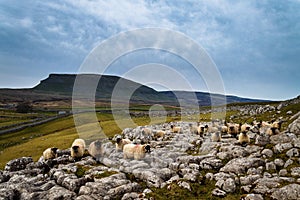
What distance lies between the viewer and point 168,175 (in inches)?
776

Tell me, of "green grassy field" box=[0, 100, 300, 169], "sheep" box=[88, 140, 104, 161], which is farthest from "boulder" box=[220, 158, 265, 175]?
"green grassy field" box=[0, 100, 300, 169]

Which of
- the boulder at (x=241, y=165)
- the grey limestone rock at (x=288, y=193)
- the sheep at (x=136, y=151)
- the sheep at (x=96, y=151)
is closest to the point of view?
the grey limestone rock at (x=288, y=193)

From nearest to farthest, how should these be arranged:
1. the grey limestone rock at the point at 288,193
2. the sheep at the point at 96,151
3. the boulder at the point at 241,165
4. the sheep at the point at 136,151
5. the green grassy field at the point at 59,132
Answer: the grey limestone rock at the point at 288,193 < the boulder at the point at 241,165 < the sheep at the point at 136,151 < the sheep at the point at 96,151 < the green grassy field at the point at 59,132

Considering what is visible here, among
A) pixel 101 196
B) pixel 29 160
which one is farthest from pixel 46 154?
pixel 101 196

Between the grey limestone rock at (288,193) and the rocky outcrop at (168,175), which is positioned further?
the rocky outcrop at (168,175)

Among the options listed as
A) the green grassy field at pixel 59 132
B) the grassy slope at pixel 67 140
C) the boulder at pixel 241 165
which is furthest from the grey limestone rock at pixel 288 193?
the green grassy field at pixel 59 132

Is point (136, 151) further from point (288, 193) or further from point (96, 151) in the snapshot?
point (288, 193)

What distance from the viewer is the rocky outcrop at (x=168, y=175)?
55.2 ft

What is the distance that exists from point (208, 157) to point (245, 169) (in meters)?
3.86

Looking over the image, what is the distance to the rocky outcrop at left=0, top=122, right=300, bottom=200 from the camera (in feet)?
55.2

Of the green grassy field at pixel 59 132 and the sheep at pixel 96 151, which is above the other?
the sheep at pixel 96 151

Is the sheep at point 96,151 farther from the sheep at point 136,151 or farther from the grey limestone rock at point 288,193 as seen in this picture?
the grey limestone rock at point 288,193

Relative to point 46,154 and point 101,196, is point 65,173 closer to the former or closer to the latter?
point 101,196

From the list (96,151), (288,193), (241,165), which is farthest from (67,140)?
(288,193)
